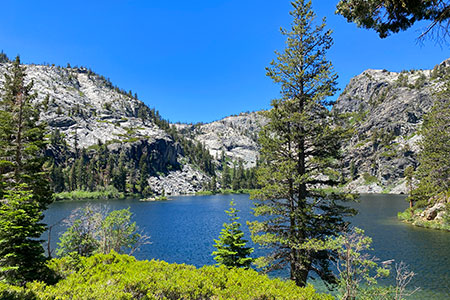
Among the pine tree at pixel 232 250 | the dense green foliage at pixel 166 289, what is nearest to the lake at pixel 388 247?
the pine tree at pixel 232 250

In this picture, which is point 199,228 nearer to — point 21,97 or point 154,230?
point 154,230

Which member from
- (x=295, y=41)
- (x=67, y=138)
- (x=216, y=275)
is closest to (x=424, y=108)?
(x=295, y=41)

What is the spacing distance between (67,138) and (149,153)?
56009mm

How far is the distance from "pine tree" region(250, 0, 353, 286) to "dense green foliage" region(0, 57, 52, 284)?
1300 centimetres

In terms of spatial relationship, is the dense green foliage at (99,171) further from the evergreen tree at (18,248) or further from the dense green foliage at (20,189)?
the evergreen tree at (18,248)

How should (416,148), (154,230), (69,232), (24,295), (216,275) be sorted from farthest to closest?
1. (416,148)
2. (154,230)
3. (69,232)
4. (216,275)
5. (24,295)

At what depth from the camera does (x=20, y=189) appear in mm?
19344

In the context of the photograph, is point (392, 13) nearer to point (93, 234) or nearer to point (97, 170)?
point (93, 234)

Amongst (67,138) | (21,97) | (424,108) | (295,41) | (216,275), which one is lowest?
(216,275)

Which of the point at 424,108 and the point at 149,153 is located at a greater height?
the point at 424,108

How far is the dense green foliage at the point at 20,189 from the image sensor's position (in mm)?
12016

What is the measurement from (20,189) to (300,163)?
21.8 metres

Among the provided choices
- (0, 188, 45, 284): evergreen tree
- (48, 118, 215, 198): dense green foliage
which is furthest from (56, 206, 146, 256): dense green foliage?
(48, 118, 215, 198): dense green foliage

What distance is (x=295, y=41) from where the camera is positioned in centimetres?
1870
